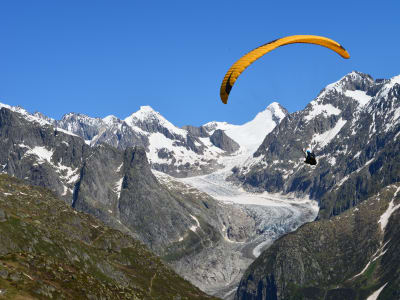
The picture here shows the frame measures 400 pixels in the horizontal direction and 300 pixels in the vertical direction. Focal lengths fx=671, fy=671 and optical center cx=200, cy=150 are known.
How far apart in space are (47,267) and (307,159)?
116 m

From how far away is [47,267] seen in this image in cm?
18588

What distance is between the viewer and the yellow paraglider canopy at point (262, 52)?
83312mm

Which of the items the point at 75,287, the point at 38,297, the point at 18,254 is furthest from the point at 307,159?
the point at 18,254

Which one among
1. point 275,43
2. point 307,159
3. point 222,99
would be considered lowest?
point 307,159

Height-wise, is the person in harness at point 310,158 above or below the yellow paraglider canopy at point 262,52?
below

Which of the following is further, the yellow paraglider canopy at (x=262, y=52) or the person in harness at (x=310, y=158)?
the person in harness at (x=310, y=158)

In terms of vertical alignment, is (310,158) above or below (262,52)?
below

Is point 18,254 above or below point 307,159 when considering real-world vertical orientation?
above

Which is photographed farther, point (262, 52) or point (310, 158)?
point (310, 158)

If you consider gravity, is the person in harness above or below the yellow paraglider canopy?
below

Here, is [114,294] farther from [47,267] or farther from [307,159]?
[307,159]

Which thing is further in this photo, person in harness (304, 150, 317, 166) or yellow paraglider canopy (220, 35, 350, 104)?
person in harness (304, 150, 317, 166)

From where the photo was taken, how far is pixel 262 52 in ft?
278

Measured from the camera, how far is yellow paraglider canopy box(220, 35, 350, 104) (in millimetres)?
83312
